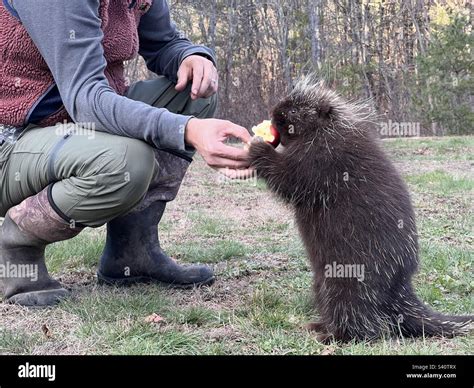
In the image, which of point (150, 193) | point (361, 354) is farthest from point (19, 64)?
point (361, 354)

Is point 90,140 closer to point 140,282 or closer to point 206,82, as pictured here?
point 206,82

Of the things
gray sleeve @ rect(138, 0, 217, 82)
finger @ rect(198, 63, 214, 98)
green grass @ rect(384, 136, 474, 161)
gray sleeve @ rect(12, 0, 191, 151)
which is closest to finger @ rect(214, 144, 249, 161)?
gray sleeve @ rect(12, 0, 191, 151)

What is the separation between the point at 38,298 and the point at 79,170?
0.75 m

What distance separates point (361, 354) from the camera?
2.56 m

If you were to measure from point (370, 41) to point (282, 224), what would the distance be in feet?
42.5

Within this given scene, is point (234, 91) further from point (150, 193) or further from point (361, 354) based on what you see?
point (361, 354)

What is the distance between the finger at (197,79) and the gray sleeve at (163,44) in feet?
0.64

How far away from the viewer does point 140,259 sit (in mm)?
3652

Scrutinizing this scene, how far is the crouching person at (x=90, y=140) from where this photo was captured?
2.82 meters

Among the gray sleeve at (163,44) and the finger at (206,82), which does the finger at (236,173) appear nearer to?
the finger at (206,82)

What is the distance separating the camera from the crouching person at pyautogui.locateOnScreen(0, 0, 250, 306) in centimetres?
282

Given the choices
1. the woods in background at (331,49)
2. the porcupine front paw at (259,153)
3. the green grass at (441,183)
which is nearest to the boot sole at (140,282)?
the porcupine front paw at (259,153)

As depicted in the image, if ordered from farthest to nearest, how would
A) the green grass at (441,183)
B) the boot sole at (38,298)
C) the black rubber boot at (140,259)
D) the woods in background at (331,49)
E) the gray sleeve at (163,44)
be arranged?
the woods in background at (331,49), the green grass at (441,183), the gray sleeve at (163,44), the black rubber boot at (140,259), the boot sole at (38,298)

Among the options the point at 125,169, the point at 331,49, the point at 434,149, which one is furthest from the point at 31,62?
the point at 331,49
